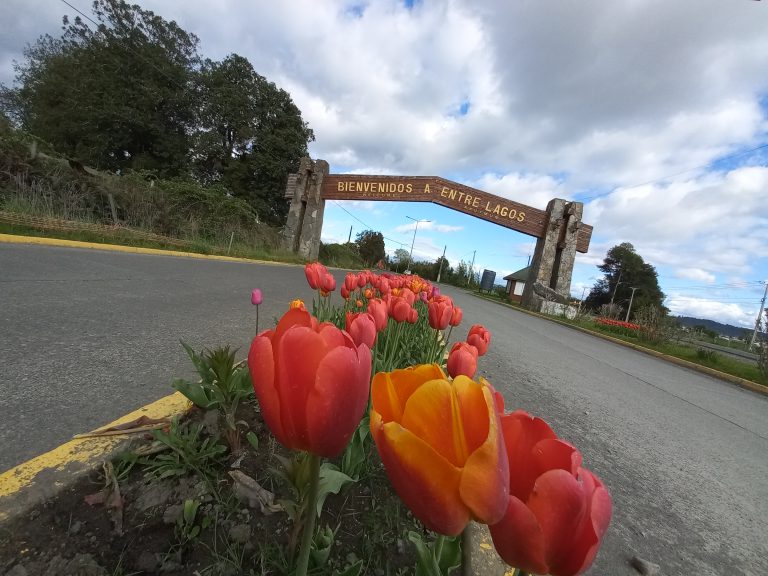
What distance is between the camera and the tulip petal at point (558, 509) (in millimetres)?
365

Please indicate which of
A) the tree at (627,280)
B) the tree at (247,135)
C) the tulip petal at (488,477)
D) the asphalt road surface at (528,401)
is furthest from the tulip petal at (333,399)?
the tree at (627,280)

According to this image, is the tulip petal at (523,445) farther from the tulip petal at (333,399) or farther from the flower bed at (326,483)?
the tulip petal at (333,399)

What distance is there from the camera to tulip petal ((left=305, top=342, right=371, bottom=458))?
0.48 meters

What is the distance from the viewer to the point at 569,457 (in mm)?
381

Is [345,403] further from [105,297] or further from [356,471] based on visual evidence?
[105,297]

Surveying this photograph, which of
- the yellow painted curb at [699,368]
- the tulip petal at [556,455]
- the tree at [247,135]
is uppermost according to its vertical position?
the tree at [247,135]

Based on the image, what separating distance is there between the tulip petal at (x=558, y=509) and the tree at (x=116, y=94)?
1261 inches

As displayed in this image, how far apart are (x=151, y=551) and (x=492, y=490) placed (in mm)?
779

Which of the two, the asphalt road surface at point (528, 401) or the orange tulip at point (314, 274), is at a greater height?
the orange tulip at point (314, 274)

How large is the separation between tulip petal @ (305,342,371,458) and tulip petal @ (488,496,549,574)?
20 centimetres

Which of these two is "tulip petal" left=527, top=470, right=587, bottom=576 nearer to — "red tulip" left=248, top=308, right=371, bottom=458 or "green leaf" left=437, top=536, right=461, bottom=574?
"red tulip" left=248, top=308, right=371, bottom=458

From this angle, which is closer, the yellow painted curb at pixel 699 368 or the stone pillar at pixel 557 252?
the yellow painted curb at pixel 699 368

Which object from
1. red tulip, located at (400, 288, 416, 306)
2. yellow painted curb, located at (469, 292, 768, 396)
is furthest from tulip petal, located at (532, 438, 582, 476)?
yellow painted curb, located at (469, 292, 768, 396)

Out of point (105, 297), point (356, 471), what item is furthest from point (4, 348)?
point (356, 471)
